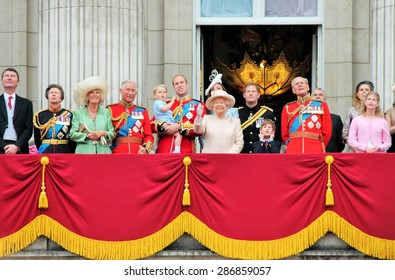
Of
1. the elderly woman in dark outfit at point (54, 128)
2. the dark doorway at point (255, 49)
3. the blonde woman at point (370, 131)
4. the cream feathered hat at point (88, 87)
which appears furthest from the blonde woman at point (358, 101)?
the dark doorway at point (255, 49)

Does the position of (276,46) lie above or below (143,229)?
above

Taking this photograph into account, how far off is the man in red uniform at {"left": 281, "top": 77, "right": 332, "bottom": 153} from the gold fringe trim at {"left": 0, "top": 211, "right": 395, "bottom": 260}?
4.29 ft

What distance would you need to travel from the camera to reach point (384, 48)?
20953mm

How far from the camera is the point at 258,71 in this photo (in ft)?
80.3

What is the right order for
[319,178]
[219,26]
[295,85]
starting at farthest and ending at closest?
1. [219,26]
2. [295,85]
3. [319,178]

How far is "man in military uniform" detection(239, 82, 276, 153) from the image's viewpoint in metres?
17.8

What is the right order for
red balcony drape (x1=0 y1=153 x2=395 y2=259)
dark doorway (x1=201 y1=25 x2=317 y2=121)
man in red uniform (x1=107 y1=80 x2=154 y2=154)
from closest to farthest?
red balcony drape (x1=0 y1=153 x2=395 y2=259) → man in red uniform (x1=107 y1=80 x2=154 y2=154) → dark doorway (x1=201 y1=25 x2=317 y2=121)

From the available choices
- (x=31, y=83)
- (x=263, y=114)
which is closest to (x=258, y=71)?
(x=31, y=83)

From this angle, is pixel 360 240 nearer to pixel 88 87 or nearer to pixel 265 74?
pixel 88 87

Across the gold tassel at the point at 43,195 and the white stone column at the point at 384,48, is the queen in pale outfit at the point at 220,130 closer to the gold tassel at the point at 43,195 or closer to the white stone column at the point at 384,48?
the gold tassel at the point at 43,195

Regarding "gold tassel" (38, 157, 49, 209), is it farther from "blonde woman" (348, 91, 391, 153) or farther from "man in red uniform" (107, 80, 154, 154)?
"blonde woman" (348, 91, 391, 153)

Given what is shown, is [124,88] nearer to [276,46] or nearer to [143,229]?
[143,229]

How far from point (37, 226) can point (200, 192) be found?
6.72ft

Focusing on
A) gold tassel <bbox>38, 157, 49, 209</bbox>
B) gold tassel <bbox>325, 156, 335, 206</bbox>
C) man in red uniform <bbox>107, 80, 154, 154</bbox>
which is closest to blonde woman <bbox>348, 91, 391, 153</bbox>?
gold tassel <bbox>325, 156, 335, 206</bbox>
